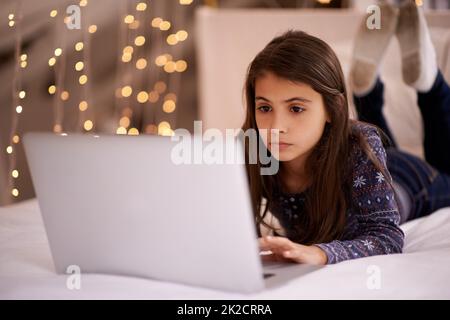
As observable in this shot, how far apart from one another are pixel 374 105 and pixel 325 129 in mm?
722

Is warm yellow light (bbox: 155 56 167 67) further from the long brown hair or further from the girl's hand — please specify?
the girl's hand

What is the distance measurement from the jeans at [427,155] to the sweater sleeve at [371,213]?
51 cm

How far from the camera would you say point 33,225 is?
4.95 ft

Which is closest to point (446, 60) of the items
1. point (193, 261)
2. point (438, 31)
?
point (438, 31)

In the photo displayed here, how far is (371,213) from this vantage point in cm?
126

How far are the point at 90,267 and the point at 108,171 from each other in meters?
0.20

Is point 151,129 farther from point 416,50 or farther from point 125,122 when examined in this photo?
point 416,50

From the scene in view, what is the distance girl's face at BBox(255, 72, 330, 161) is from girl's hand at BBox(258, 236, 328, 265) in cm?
24

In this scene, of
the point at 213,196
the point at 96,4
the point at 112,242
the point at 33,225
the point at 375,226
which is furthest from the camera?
the point at 96,4

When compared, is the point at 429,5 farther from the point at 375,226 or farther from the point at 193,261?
the point at 193,261

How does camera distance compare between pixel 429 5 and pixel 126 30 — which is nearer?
pixel 429 5

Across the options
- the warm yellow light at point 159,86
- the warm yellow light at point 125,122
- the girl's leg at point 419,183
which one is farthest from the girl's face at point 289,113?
the warm yellow light at point 159,86

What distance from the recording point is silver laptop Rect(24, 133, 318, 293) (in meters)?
0.87

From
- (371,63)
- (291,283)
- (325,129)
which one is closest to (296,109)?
(325,129)
